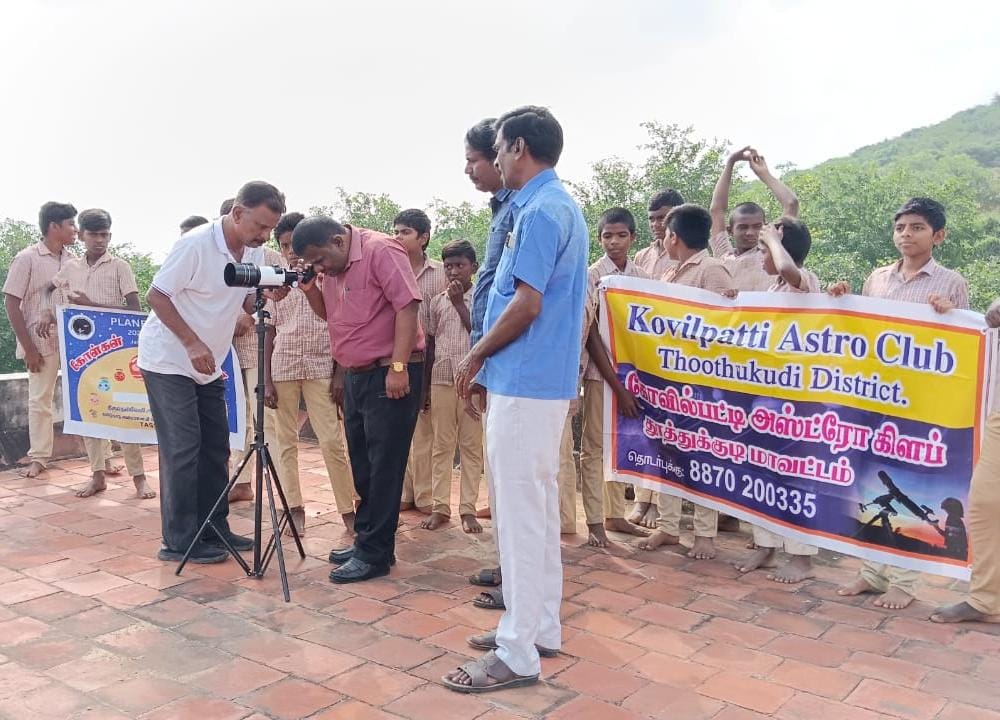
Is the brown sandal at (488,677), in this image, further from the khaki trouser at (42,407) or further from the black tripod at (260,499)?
the khaki trouser at (42,407)

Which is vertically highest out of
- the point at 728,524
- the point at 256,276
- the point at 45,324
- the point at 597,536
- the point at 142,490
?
the point at 256,276

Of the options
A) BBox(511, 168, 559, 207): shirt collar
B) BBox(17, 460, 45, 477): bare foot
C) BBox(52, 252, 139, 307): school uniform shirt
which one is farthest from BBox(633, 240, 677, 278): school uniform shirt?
BBox(17, 460, 45, 477): bare foot

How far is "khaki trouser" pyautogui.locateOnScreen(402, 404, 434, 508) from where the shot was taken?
17.9 feet

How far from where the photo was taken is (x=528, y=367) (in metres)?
2.96

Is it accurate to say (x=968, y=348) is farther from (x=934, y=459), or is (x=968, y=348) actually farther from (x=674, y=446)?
(x=674, y=446)

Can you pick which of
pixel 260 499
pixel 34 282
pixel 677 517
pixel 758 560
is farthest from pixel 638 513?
pixel 34 282

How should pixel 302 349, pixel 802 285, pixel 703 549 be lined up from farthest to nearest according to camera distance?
pixel 302 349, pixel 703 549, pixel 802 285

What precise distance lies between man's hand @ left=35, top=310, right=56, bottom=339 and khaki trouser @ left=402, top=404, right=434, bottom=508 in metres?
2.93

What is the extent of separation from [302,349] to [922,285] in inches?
126

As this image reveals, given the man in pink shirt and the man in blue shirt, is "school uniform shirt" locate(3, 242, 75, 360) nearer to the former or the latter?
the man in pink shirt

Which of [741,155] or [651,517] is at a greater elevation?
[741,155]

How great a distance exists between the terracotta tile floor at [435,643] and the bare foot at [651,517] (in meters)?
0.55

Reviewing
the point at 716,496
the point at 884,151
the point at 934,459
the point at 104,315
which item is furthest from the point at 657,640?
the point at 884,151

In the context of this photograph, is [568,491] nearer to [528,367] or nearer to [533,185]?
[528,367]
